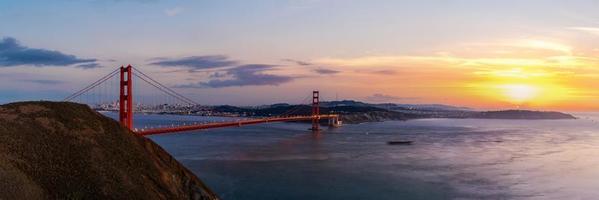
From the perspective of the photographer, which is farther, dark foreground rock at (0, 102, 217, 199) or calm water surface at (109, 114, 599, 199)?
calm water surface at (109, 114, 599, 199)

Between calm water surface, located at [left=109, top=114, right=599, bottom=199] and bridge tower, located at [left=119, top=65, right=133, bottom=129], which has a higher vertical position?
bridge tower, located at [left=119, top=65, right=133, bottom=129]

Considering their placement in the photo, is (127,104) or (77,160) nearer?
(77,160)

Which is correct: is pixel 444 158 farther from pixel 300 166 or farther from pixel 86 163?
pixel 86 163

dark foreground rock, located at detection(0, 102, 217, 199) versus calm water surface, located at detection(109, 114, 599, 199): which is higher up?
dark foreground rock, located at detection(0, 102, 217, 199)

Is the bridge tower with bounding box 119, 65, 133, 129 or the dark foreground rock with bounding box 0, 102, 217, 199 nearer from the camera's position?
the dark foreground rock with bounding box 0, 102, 217, 199

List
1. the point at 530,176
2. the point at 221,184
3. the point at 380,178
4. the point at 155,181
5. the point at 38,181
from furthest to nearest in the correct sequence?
1. the point at 530,176
2. the point at 380,178
3. the point at 221,184
4. the point at 155,181
5. the point at 38,181

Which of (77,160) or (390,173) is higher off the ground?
(77,160)

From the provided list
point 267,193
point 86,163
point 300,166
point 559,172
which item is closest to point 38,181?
point 86,163

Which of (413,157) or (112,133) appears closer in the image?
(112,133)
